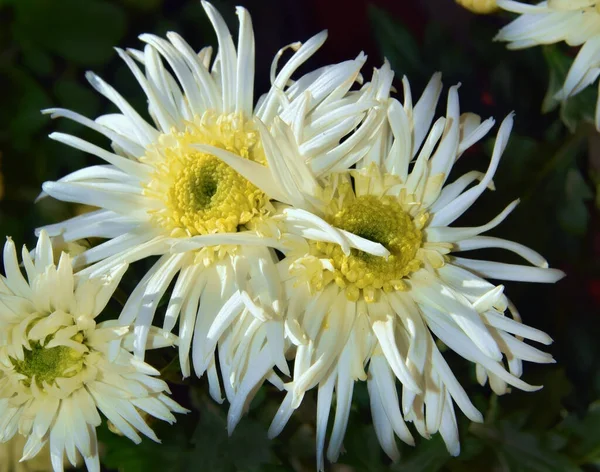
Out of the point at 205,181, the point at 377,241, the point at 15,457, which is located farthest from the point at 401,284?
the point at 15,457

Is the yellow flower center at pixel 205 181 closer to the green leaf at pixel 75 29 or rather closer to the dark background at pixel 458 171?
the dark background at pixel 458 171

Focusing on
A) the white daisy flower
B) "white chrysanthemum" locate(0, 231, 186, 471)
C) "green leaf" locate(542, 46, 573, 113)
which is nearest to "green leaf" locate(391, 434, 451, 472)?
the white daisy flower

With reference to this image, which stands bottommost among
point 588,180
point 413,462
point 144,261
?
point 413,462

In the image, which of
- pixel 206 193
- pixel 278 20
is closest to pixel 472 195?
pixel 206 193

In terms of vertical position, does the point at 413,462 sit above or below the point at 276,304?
below

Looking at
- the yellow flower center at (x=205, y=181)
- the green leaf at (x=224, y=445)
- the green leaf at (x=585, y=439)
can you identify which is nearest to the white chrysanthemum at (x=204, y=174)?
the yellow flower center at (x=205, y=181)

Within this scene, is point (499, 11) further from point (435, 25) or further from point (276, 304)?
point (276, 304)
